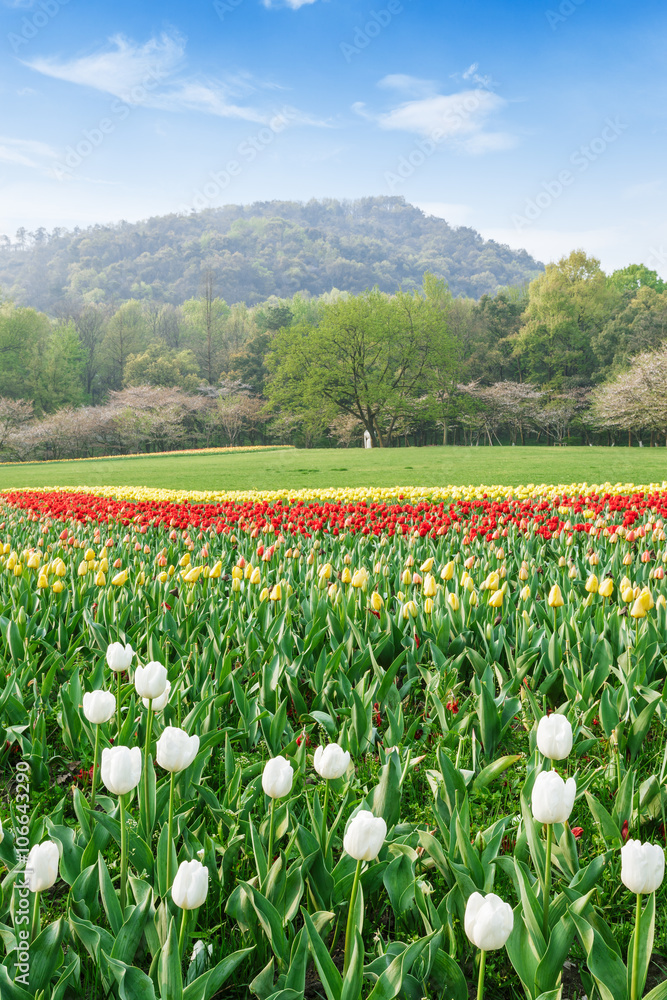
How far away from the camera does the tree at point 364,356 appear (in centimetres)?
3512

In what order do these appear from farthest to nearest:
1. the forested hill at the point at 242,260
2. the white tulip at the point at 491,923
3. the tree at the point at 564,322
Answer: the forested hill at the point at 242,260 < the tree at the point at 564,322 < the white tulip at the point at 491,923

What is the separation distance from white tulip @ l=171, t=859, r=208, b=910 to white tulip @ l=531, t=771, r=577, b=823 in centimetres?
57

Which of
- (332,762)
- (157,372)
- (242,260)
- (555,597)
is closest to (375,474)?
(555,597)

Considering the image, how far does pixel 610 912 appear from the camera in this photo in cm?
158

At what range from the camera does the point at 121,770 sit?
3.99ft

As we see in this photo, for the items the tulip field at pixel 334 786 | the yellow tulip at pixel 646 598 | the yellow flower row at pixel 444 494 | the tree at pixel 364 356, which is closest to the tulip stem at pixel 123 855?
the tulip field at pixel 334 786

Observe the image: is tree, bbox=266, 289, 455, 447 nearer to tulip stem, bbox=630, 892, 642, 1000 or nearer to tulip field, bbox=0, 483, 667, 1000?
tulip field, bbox=0, 483, 667, 1000

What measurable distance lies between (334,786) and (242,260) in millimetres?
118602

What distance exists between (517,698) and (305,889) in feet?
3.54

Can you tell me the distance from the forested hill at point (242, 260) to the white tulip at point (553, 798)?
309 feet

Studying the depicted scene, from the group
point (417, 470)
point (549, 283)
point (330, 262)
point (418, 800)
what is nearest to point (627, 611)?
point (418, 800)

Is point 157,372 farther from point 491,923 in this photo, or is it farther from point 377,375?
point 491,923

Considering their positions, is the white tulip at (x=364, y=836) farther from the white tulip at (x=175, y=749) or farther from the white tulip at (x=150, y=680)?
the white tulip at (x=150, y=680)

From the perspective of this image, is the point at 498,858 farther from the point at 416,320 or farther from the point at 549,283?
the point at 549,283
